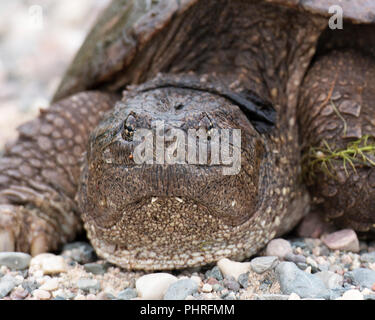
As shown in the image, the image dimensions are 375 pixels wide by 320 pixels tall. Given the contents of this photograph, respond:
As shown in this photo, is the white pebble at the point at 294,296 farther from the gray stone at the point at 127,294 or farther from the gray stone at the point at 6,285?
the gray stone at the point at 6,285

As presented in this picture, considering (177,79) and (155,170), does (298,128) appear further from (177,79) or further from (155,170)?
(155,170)

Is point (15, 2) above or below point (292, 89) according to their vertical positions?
above

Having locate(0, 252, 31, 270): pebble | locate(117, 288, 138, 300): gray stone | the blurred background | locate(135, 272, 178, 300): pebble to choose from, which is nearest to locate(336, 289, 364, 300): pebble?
locate(135, 272, 178, 300): pebble

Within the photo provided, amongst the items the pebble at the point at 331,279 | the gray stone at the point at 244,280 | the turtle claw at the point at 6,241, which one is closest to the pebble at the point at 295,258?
the pebble at the point at 331,279

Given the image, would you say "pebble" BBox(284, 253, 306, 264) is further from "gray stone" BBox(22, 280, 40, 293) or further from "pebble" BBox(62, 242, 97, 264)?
"gray stone" BBox(22, 280, 40, 293)

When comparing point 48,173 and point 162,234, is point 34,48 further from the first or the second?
point 162,234
